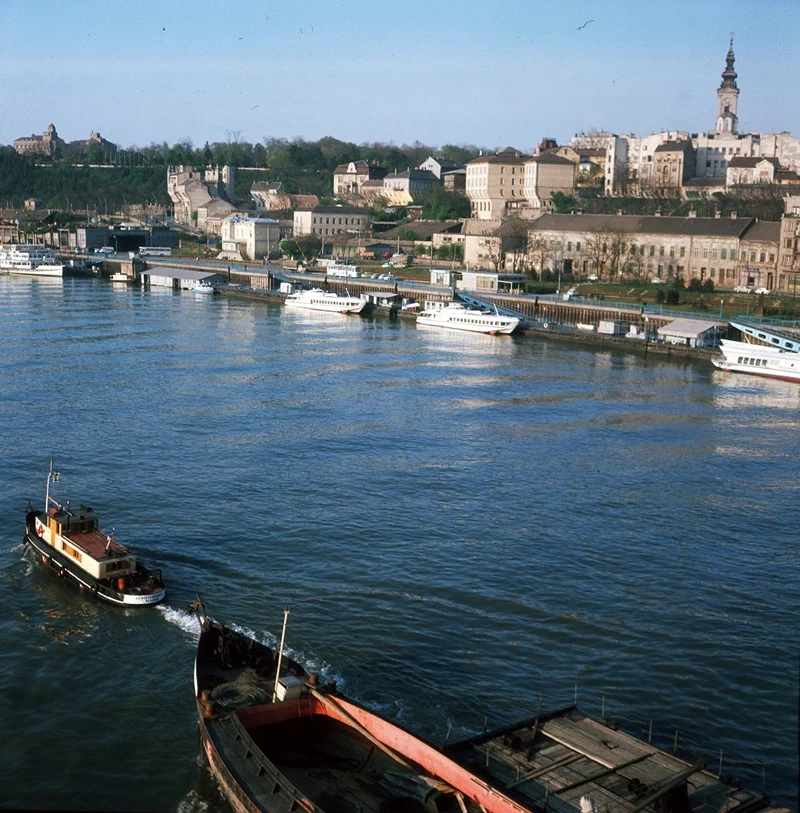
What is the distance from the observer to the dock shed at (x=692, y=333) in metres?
44.1

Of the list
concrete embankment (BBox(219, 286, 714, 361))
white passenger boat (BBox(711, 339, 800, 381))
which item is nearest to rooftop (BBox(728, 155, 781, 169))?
A: concrete embankment (BBox(219, 286, 714, 361))

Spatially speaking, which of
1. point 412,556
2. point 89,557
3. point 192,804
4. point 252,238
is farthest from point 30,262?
point 192,804

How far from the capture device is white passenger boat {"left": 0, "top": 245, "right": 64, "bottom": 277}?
82.0 metres

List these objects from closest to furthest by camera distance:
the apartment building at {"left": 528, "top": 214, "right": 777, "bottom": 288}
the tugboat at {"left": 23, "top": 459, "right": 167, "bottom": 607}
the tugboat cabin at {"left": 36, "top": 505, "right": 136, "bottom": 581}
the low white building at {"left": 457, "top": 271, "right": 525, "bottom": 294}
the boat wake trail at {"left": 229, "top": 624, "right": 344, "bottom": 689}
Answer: the boat wake trail at {"left": 229, "top": 624, "right": 344, "bottom": 689} < the tugboat at {"left": 23, "top": 459, "right": 167, "bottom": 607} < the tugboat cabin at {"left": 36, "top": 505, "right": 136, "bottom": 581} < the apartment building at {"left": 528, "top": 214, "right": 777, "bottom": 288} < the low white building at {"left": 457, "top": 271, "right": 525, "bottom": 294}

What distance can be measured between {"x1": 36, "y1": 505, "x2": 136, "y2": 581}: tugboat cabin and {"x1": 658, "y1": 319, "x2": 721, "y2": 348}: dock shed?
32.0 metres

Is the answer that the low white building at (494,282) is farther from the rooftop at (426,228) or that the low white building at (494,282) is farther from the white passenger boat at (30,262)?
the white passenger boat at (30,262)

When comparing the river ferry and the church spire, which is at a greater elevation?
the church spire

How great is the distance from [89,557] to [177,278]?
60.1 m

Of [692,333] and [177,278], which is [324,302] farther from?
[692,333]

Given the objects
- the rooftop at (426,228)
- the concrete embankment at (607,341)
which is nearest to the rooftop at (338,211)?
the rooftop at (426,228)

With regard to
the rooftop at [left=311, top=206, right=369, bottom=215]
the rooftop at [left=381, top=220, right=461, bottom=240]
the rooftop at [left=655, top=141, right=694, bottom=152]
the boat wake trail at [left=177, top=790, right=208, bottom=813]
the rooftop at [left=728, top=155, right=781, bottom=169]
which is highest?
the rooftop at [left=655, top=141, right=694, bottom=152]

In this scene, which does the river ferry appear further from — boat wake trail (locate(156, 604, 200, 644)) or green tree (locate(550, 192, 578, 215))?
green tree (locate(550, 192, 578, 215))

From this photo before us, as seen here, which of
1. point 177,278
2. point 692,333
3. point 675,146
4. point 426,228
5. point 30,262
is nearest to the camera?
point 692,333

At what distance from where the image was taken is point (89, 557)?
54.6 feet
